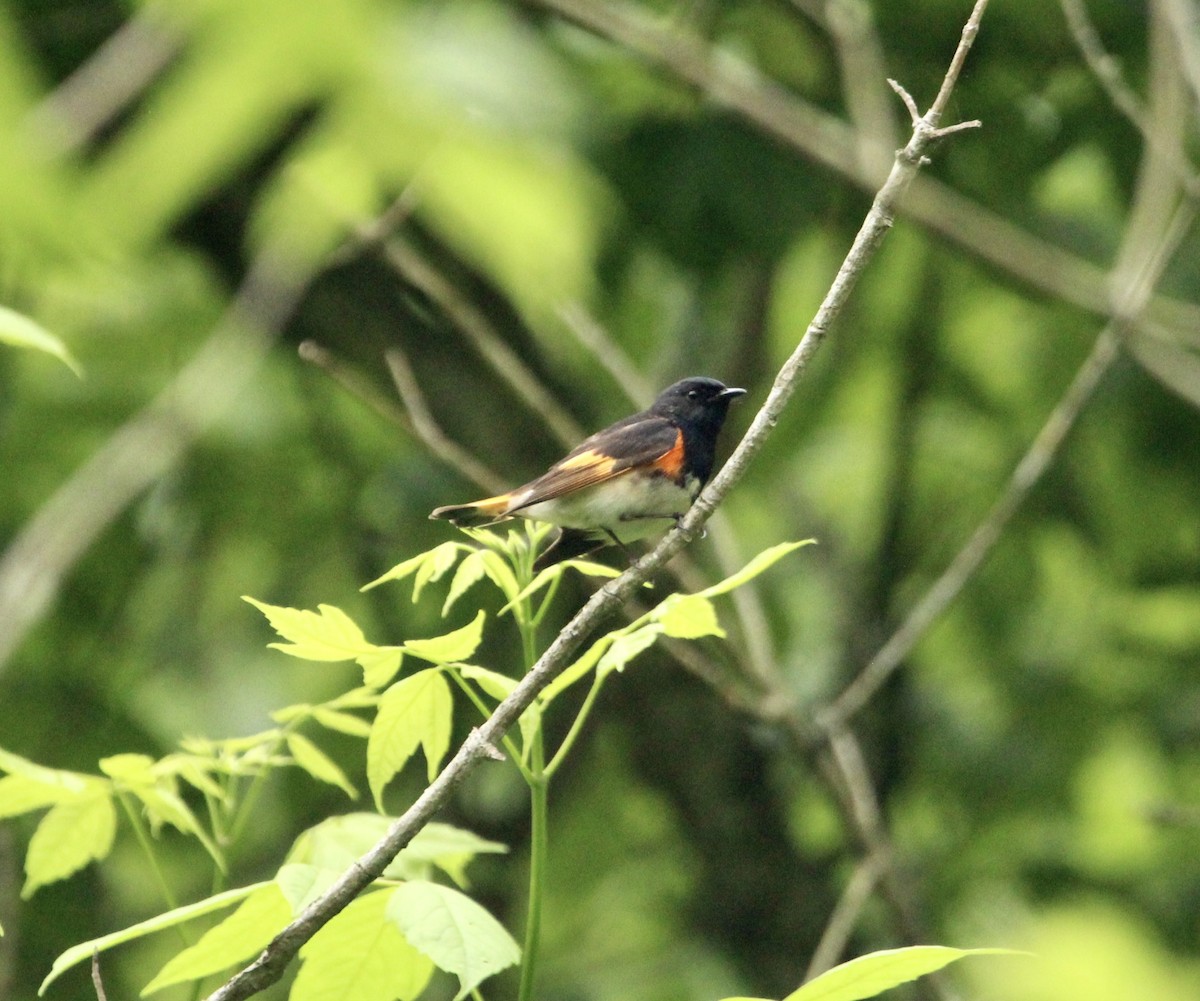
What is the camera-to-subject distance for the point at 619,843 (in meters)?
7.50

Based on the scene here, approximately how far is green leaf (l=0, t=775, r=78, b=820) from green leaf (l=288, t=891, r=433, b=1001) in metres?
0.51

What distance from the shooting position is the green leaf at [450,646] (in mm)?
2064

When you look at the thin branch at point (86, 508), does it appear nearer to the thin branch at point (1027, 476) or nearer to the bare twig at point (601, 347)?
the bare twig at point (601, 347)

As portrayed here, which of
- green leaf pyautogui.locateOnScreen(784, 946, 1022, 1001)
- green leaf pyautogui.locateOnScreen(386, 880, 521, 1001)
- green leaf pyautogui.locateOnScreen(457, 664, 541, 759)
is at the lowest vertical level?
green leaf pyautogui.locateOnScreen(386, 880, 521, 1001)

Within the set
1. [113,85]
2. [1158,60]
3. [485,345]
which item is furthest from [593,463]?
[113,85]

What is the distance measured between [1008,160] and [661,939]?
13.6 ft

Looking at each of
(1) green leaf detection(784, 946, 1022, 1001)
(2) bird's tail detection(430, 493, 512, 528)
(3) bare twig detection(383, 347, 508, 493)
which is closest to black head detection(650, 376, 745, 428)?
(3) bare twig detection(383, 347, 508, 493)

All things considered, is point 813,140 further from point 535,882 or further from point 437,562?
point 535,882

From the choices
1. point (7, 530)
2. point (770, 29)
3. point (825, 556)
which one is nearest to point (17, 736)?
point (7, 530)

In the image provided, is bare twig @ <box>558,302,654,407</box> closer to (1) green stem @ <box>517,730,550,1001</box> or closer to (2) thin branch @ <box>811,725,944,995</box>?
(2) thin branch @ <box>811,725,944,995</box>

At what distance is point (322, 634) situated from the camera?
2.09 meters

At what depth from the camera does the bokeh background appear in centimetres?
511

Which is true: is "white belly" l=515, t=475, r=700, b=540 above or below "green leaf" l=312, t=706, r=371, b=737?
above

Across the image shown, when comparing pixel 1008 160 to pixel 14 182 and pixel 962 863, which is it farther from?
pixel 14 182
